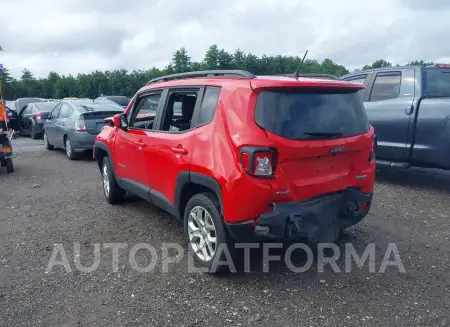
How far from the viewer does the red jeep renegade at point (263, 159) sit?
3.32 meters

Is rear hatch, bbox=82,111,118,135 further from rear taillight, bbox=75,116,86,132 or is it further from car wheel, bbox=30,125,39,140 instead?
car wheel, bbox=30,125,39,140

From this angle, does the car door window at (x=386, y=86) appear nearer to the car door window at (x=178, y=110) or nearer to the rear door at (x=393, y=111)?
the rear door at (x=393, y=111)

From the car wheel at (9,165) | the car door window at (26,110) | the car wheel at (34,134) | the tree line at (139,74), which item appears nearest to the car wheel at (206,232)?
the car wheel at (9,165)

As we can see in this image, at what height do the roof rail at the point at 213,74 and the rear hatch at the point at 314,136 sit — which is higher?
the roof rail at the point at 213,74

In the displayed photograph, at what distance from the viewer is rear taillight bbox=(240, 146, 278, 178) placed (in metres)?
3.26

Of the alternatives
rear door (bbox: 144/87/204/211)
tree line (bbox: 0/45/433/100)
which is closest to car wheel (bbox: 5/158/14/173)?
rear door (bbox: 144/87/204/211)

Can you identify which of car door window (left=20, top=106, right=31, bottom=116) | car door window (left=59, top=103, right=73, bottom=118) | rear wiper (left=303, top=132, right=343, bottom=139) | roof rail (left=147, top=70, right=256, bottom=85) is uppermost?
roof rail (left=147, top=70, right=256, bottom=85)

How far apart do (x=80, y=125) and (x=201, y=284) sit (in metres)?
7.25

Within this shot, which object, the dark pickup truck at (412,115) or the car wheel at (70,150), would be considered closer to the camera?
the dark pickup truck at (412,115)

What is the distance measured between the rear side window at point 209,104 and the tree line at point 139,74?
165ft

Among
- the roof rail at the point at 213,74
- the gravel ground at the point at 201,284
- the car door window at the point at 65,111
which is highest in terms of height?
the roof rail at the point at 213,74

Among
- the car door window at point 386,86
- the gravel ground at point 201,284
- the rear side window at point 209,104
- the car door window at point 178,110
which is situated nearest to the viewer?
the gravel ground at point 201,284

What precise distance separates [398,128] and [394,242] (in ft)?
8.87

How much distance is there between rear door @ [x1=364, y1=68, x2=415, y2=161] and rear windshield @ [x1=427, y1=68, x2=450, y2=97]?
255mm
